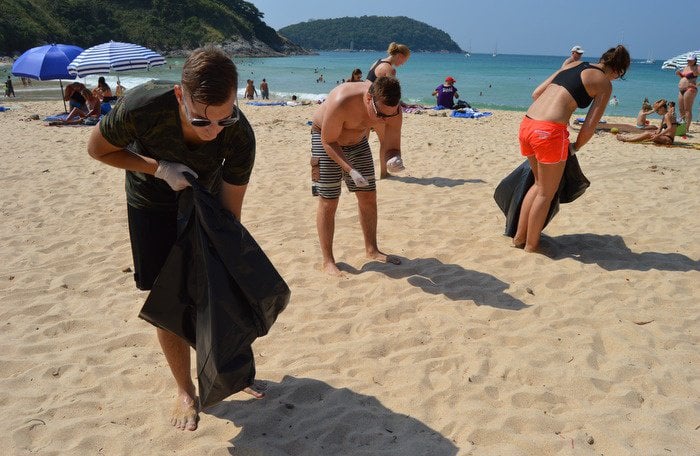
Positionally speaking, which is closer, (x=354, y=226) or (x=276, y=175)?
(x=354, y=226)

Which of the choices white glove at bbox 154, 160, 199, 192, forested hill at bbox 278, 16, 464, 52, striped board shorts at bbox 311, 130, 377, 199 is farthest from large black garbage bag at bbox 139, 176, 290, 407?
forested hill at bbox 278, 16, 464, 52

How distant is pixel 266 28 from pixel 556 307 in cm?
11488

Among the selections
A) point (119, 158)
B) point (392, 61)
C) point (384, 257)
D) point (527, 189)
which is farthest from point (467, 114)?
point (119, 158)

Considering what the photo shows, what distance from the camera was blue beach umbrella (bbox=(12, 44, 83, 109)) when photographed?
12.8 metres

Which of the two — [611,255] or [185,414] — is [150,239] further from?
[611,255]

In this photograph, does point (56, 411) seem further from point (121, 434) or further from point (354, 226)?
point (354, 226)

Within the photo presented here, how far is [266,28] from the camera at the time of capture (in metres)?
109

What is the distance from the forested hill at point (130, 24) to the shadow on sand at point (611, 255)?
203 ft

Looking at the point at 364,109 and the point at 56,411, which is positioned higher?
the point at 364,109

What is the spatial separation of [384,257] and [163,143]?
8.58 ft

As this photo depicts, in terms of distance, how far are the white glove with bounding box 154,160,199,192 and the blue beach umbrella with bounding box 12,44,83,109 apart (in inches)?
495

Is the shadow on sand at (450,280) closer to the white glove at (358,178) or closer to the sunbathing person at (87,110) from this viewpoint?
the white glove at (358,178)

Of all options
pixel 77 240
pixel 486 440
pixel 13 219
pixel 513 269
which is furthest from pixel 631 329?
pixel 13 219

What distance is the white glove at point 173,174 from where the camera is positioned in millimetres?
2035
